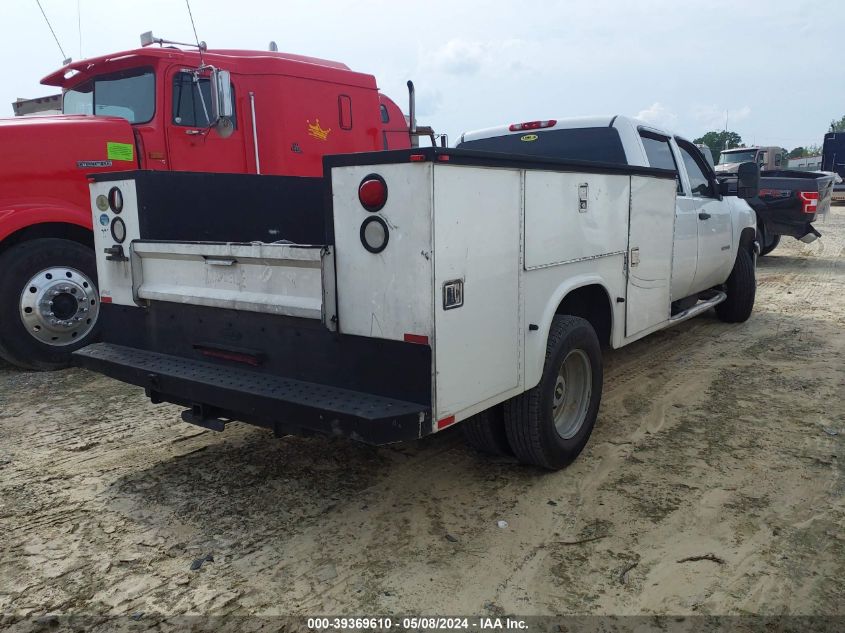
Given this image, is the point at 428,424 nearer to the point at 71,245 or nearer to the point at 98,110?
the point at 71,245

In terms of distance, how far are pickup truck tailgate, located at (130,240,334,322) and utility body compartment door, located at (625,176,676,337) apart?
227cm

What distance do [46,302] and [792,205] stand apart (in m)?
11.5

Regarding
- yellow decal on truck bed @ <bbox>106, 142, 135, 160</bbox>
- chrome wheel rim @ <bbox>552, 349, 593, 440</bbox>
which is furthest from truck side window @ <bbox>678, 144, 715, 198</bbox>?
yellow decal on truck bed @ <bbox>106, 142, 135, 160</bbox>

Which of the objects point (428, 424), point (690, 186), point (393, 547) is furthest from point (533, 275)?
point (690, 186)

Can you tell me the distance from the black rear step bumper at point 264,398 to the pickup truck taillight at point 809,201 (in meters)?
11.3

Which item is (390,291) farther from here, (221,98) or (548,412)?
(221,98)

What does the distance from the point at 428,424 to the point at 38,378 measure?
441 cm

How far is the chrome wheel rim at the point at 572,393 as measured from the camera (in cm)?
381

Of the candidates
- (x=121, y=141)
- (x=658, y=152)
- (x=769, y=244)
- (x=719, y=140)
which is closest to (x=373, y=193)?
(x=658, y=152)

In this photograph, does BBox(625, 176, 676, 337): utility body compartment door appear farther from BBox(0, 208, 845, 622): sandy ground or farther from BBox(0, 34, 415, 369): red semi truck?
BBox(0, 34, 415, 369): red semi truck

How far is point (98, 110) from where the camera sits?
648cm

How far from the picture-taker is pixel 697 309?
5.80 metres

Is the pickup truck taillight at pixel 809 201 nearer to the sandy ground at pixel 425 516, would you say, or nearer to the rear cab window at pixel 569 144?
the sandy ground at pixel 425 516

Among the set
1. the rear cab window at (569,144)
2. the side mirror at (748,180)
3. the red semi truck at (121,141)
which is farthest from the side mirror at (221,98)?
the side mirror at (748,180)
